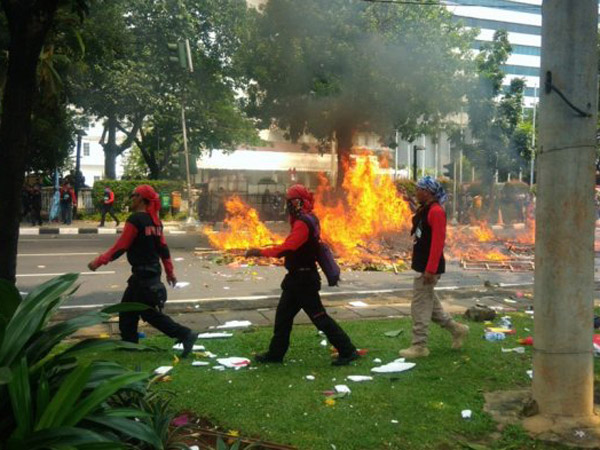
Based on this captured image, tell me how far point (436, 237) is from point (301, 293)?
130 centimetres

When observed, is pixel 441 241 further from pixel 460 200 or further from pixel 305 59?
pixel 460 200

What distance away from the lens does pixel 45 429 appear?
93.0 inches

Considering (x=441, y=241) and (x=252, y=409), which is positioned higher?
(x=441, y=241)

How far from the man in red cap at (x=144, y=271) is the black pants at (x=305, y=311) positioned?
31.3 inches

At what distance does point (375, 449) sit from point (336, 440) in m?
0.24

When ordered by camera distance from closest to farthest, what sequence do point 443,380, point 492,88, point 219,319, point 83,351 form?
point 83,351, point 443,380, point 219,319, point 492,88

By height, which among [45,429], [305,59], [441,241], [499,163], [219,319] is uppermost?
[305,59]

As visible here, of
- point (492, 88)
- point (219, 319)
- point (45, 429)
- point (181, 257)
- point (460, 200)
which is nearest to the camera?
point (45, 429)

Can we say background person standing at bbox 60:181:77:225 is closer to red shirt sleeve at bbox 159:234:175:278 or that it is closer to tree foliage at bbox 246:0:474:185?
tree foliage at bbox 246:0:474:185

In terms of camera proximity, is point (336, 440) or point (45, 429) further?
point (336, 440)

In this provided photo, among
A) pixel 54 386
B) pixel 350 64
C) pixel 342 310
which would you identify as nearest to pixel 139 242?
pixel 54 386

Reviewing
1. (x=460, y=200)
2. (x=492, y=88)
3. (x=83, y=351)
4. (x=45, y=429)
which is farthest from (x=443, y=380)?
(x=460, y=200)

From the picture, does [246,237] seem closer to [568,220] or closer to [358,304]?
[358,304]

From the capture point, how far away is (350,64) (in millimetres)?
19047
